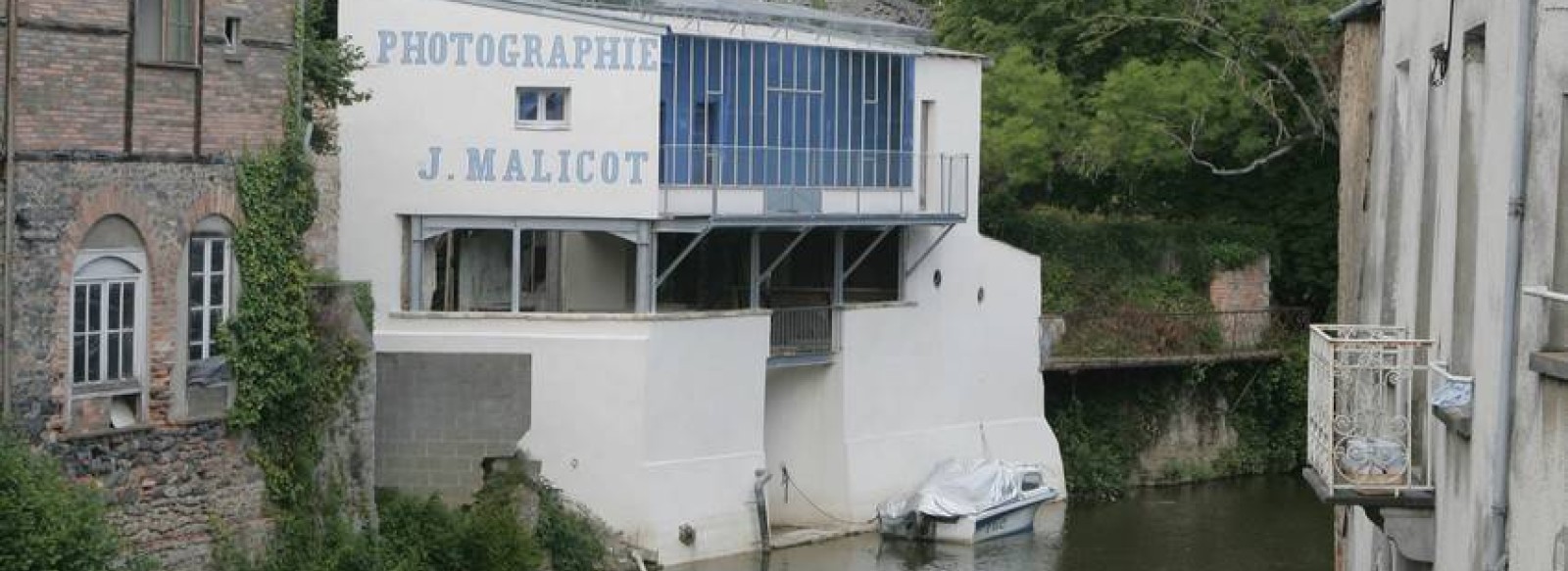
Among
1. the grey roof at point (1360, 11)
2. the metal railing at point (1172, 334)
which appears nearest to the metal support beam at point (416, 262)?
the metal railing at point (1172, 334)

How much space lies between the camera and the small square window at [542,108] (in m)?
35.4

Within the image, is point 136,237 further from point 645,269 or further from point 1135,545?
point 1135,545

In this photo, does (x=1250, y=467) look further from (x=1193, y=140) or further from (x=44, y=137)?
(x=44, y=137)

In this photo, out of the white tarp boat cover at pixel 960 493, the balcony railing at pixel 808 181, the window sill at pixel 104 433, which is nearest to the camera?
the window sill at pixel 104 433

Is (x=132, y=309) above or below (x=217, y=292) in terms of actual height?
below

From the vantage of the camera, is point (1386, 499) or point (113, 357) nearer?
point (1386, 499)

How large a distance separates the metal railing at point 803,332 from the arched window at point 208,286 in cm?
1398

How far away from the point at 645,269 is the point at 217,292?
34.9 feet

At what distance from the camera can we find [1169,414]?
4666cm

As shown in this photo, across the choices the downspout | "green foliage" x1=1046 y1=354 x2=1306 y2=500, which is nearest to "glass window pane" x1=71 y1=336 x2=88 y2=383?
the downspout

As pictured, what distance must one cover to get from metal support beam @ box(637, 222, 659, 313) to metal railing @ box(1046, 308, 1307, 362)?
36.4 ft

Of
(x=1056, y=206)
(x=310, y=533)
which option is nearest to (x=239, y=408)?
(x=310, y=533)

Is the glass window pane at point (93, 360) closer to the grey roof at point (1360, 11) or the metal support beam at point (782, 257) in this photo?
the grey roof at point (1360, 11)

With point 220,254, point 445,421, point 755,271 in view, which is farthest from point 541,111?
point 220,254
